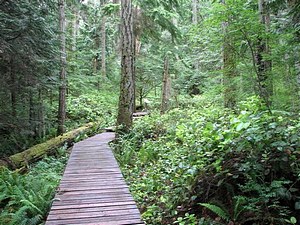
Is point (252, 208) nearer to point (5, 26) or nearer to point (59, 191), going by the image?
→ point (59, 191)

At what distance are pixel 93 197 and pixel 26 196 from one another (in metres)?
1.84

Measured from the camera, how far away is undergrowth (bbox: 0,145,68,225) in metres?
4.77

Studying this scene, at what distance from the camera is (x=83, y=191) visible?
520 cm

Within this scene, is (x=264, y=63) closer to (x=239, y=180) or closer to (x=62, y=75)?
(x=239, y=180)

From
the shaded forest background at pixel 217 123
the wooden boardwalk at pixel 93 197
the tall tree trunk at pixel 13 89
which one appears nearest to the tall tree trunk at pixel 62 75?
the shaded forest background at pixel 217 123

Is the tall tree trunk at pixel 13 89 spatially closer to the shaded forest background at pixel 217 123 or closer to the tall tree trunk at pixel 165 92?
the shaded forest background at pixel 217 123

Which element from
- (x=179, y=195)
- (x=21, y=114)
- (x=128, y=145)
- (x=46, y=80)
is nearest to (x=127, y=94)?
(x=128, y=145)

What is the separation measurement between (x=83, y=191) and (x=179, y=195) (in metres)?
1.92

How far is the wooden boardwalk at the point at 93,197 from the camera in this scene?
407 cm

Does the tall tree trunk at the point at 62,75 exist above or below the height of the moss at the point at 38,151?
above

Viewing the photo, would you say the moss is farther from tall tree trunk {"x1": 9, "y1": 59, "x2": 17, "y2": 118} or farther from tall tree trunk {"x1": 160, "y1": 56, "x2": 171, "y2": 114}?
tall tree trunk {"x1": 160, "y1": 56, "x2": 171, "y2": 114}

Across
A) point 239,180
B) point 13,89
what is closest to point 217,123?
point 239,180

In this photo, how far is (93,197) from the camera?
4.91m

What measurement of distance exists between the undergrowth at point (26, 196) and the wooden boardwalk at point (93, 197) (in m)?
0.40
